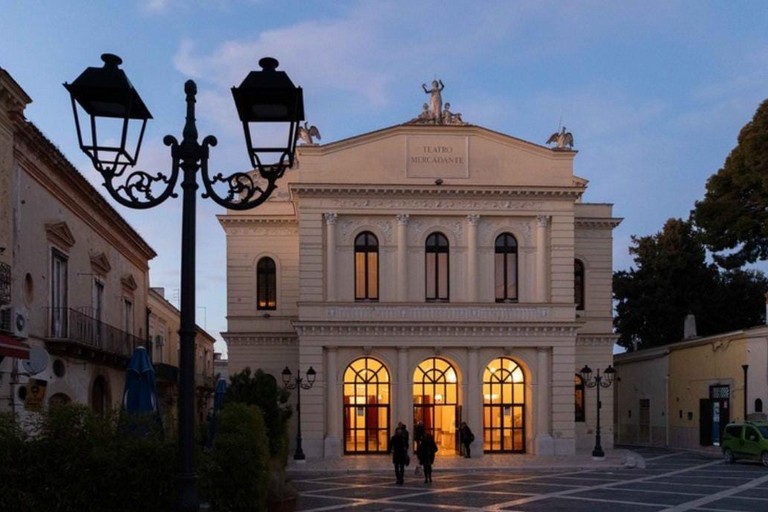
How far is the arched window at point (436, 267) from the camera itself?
37.8 metres

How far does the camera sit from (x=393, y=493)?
24281 mm

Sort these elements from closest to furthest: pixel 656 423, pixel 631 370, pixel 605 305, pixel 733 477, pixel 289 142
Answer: pixel 289 142 → pixel 733 477 → pixel 605 305 → pixel 656 423 → pixel 631 370

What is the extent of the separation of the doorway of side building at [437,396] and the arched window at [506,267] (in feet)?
11.9

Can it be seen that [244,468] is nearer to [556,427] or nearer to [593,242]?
[556,427]

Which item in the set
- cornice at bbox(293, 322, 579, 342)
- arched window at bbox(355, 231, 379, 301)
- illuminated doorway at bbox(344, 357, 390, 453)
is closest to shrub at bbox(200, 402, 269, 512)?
cornice at bbox(293, 322, 579, 342)

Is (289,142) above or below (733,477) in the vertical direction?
above

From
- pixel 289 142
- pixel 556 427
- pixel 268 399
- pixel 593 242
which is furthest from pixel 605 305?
pixel 289 142

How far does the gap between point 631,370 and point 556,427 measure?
1816 centimetres

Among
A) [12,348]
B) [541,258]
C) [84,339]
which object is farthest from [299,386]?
[12,348]

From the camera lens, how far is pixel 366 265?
124 ft

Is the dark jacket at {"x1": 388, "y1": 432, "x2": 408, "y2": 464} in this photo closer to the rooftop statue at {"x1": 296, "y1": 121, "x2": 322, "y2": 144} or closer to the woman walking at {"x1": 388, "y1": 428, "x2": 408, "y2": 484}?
the woman walking at {"x1": 388, "y1": 428, "x2": 408, "y2": 484}

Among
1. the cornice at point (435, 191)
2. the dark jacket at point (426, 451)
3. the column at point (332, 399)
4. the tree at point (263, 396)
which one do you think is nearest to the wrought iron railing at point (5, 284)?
the tree at point (263, 396)

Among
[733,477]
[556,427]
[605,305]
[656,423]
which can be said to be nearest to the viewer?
[733,477]

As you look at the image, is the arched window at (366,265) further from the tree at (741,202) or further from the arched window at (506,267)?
the tree at (741,202)
